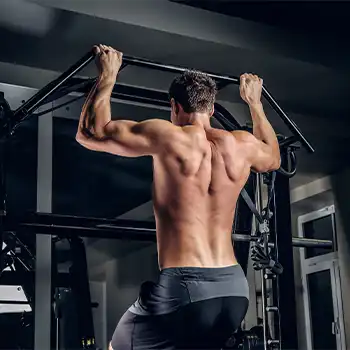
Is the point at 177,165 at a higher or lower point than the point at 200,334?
higher

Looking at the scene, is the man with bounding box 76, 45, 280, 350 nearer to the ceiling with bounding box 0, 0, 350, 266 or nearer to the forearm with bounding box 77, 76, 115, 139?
the forearm with bounding box 77, 76, 115, 139

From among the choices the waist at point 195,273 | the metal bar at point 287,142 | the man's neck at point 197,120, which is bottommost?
the waist at point 195,273

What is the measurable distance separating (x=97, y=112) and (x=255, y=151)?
1.83 ft

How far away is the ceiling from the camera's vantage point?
3521mm

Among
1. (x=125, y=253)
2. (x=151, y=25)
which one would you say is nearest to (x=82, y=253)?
(x=151, y=25)

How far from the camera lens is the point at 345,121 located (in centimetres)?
498

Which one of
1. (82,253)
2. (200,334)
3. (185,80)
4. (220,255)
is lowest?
(200,334)

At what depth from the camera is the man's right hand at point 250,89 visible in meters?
2.41

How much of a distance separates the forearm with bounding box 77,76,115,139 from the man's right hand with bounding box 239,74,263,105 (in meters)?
0.53

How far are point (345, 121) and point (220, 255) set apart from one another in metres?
3.21

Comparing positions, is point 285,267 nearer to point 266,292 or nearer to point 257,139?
point 266,292

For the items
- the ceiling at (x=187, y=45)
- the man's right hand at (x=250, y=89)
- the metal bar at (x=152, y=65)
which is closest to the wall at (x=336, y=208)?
the ceiling at (x=187, y=45)

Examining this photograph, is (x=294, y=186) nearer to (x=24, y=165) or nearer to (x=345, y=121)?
(x=345, y=121)

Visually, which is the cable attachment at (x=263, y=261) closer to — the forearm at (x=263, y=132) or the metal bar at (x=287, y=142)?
the metal bar at (x=287, y=142)
